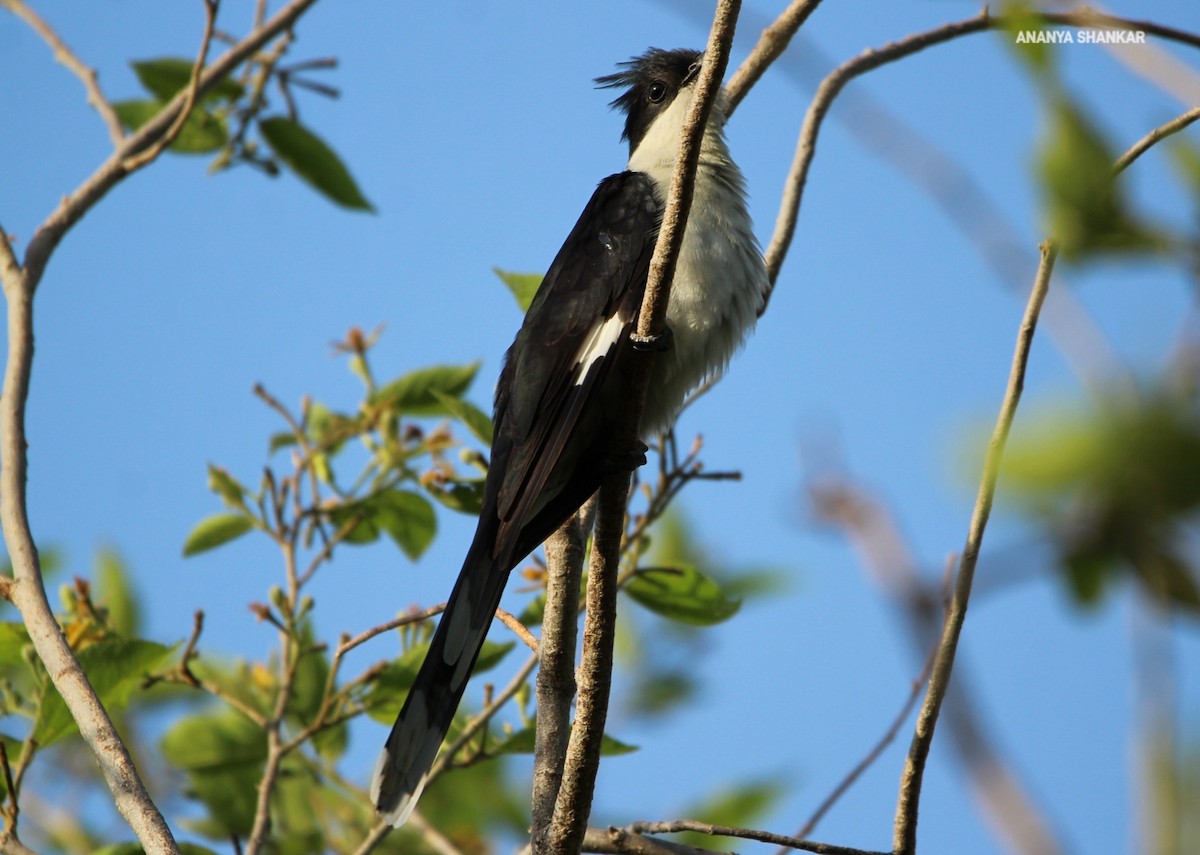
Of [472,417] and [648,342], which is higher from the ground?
[472,417]

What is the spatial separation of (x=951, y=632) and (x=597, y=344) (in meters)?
1.49

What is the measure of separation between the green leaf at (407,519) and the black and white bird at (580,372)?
432 mm

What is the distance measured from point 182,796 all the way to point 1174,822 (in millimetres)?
3655

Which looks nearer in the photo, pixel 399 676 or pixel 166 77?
pixel 399 676

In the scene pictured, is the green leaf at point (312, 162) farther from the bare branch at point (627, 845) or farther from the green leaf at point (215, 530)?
the bare branch at point (627, 845)

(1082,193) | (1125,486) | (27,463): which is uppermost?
(27,463)

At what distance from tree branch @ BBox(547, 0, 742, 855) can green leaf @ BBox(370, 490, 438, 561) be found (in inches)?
52.2

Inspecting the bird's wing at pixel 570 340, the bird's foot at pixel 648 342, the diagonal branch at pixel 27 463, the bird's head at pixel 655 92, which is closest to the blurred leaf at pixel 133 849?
the diagonal branch at pixel 27 463

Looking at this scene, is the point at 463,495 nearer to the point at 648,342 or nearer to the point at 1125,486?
the point at 648,342

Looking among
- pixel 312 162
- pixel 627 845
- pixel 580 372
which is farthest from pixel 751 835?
pixel 312 162

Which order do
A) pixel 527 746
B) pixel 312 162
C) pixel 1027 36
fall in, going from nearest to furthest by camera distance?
pixel 1027 36 → pixel 527 746 → pixel 312 162

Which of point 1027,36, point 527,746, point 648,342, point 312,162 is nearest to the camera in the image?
point 1027,36

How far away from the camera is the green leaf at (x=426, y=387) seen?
13.0 feet

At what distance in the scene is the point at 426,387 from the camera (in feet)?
13.0
